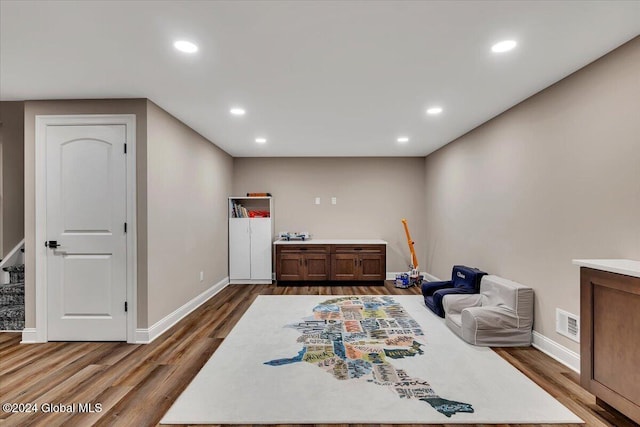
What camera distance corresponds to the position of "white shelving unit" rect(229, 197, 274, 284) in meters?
5.93

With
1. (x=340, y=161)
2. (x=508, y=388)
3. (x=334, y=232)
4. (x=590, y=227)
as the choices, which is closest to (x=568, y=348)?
(x=508, y=388)

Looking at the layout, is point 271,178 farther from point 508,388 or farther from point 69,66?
point 508,388

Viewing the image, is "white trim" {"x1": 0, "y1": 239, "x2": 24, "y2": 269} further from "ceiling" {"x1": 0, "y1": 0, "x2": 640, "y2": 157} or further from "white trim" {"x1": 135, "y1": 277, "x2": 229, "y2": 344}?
"white trim" {"x1": 135, "y1": 277, "x2": 229, "y2": 344}

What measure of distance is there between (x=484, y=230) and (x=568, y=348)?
5.35ft

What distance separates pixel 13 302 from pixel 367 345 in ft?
13.8

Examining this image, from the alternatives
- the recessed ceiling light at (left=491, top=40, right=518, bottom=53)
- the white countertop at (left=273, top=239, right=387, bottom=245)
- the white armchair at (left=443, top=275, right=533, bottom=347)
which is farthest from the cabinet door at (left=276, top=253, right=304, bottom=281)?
the recessed ceiling light at (left=491, top=40, right=518, bottom=53)

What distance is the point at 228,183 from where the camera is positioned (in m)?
5.96

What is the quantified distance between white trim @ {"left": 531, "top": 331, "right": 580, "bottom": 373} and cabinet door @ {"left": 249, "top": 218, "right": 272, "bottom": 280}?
13.8 ft

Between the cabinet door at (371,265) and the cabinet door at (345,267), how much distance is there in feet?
0.35

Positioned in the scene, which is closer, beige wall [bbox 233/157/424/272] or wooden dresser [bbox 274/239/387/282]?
wooden dresser [bbox 274/239/387/282]

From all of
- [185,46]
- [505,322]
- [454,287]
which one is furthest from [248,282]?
[185,46]

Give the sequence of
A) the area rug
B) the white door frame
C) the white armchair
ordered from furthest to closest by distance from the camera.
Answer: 1. the white door frame
2. the white armchair
3. the area rug

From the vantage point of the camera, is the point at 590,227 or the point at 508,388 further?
the point at 590,227

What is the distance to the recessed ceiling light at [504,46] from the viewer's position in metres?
2.12
